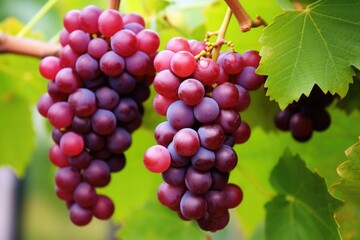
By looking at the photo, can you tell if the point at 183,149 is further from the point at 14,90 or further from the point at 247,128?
the point at 14,90

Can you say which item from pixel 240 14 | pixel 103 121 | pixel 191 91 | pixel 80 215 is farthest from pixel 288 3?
pixel 80 215

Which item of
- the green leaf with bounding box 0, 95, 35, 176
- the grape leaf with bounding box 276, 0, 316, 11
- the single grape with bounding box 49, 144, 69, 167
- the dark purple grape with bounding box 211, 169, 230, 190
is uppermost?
the grape leaf with bounding box 276, 0, 316, 11

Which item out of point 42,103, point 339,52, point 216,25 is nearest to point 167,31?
point 216,25

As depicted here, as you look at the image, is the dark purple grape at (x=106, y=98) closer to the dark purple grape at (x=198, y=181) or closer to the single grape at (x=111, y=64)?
the single grape at (x=111, y=64)

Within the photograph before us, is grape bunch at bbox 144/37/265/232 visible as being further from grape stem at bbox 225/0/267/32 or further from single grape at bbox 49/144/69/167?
single grape at bbox 49/144/69/167

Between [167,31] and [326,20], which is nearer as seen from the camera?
[326,20]

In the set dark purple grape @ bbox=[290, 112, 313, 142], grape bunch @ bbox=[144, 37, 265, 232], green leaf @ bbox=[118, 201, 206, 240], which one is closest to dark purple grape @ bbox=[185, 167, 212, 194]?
grape bunch @ bbox=[144, 37, 265, 232]

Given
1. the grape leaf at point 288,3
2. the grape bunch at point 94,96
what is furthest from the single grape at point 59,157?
the grape leaf at point 288,3
